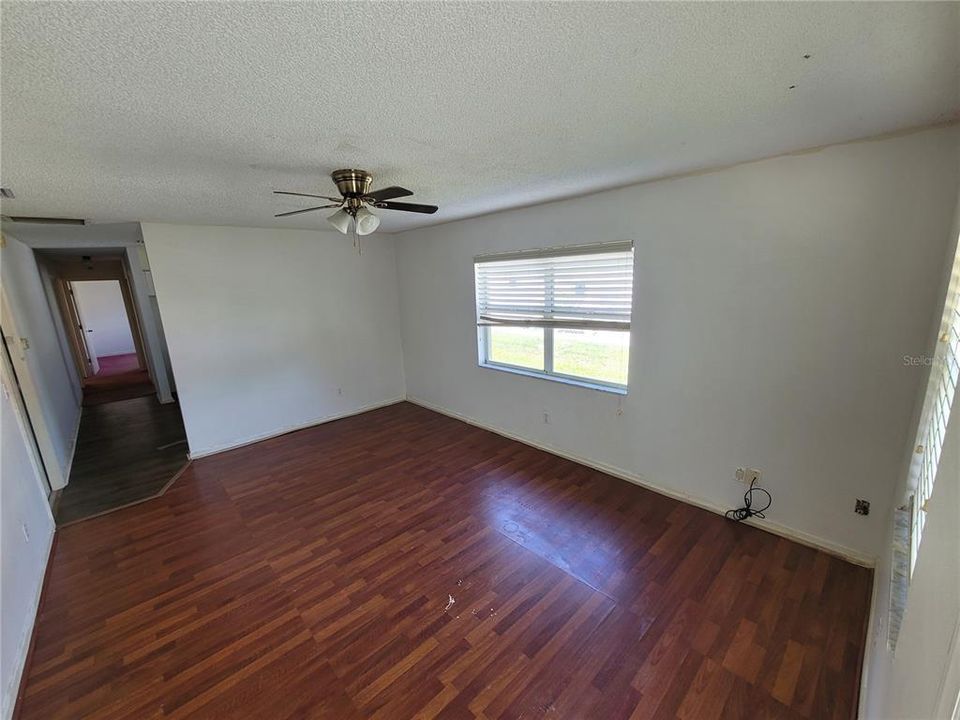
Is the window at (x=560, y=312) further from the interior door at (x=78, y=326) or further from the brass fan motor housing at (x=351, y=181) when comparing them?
the interior door at (x=78, y=326)

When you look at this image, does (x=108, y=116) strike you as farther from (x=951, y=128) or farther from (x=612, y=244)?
(x=951, y=128)

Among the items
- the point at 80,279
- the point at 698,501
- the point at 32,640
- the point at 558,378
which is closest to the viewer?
the point at 32,640

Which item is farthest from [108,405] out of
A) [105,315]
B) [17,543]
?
[105,315]

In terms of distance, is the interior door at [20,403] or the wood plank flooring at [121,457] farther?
the wood plank flooring at [121,457]

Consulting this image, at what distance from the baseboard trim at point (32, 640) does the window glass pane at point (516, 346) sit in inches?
144

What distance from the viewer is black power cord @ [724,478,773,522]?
2.49m

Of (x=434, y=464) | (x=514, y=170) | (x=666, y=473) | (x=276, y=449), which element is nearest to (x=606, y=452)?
(x=666, y=473)

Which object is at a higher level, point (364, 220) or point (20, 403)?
point (364, 220)

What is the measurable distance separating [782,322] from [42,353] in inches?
269

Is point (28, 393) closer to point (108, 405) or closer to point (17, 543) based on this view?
point (17, 543)

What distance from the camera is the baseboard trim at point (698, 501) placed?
2225mm

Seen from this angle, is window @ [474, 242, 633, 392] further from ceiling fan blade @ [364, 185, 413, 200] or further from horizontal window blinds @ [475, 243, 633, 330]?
ceiling fan blade @ [364, 185, 413, 200]

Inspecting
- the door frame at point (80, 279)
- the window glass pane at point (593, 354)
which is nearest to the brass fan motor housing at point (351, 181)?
the window glass pane at point (593, 354)

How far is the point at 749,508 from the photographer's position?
2.56m
